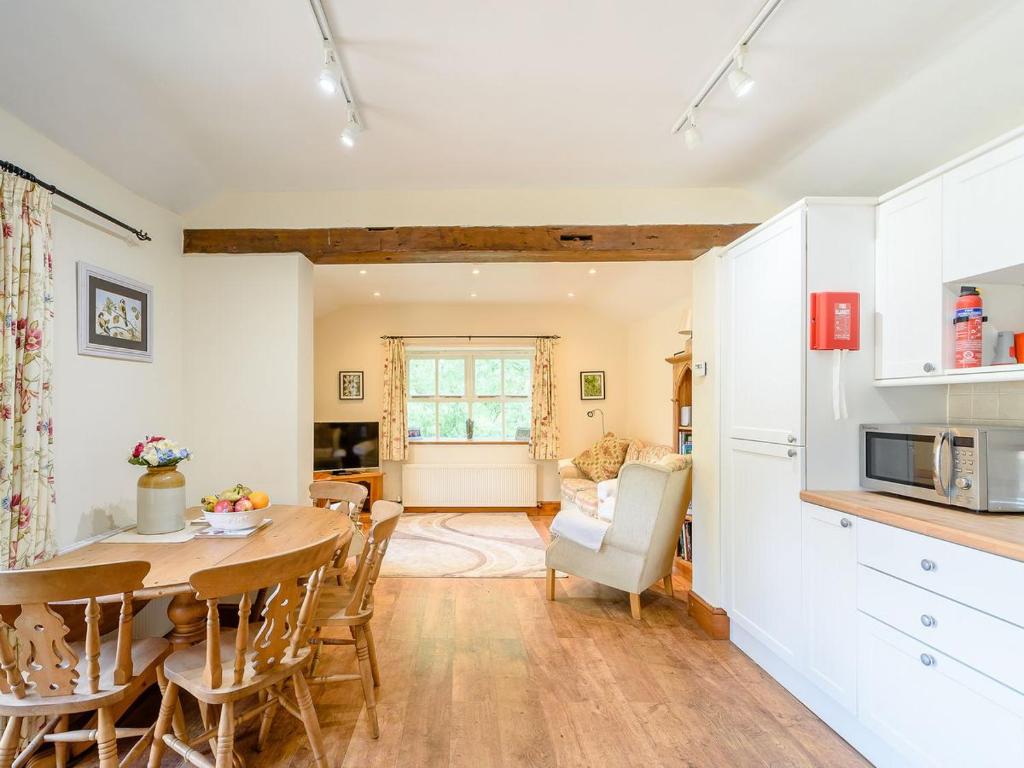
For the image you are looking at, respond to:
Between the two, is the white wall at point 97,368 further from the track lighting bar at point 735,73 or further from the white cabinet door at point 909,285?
the white cabinet door at point 909,285

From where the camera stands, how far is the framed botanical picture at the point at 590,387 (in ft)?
22.2

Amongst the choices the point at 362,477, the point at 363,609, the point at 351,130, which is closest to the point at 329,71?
the point at 351,130

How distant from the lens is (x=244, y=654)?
1587 mm

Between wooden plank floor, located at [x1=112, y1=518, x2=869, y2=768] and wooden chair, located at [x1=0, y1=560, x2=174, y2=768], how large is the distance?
1.92 feet

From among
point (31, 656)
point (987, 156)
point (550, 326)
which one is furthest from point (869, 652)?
point (550, 326)

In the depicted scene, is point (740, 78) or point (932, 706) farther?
point (740, 78)

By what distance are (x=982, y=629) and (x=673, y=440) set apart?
3375 millimetres

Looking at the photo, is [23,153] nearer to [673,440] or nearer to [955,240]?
[955,240]

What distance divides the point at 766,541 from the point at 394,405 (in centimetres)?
483

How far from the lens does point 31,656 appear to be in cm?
144

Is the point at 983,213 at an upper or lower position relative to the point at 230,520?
upper

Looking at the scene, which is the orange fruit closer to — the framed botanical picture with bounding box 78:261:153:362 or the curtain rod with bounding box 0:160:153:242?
the framed botanical picture with bounding box 78:261:153:362

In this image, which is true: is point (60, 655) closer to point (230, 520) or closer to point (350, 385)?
point (230, 520)

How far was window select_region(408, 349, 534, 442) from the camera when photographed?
22.3 ft
